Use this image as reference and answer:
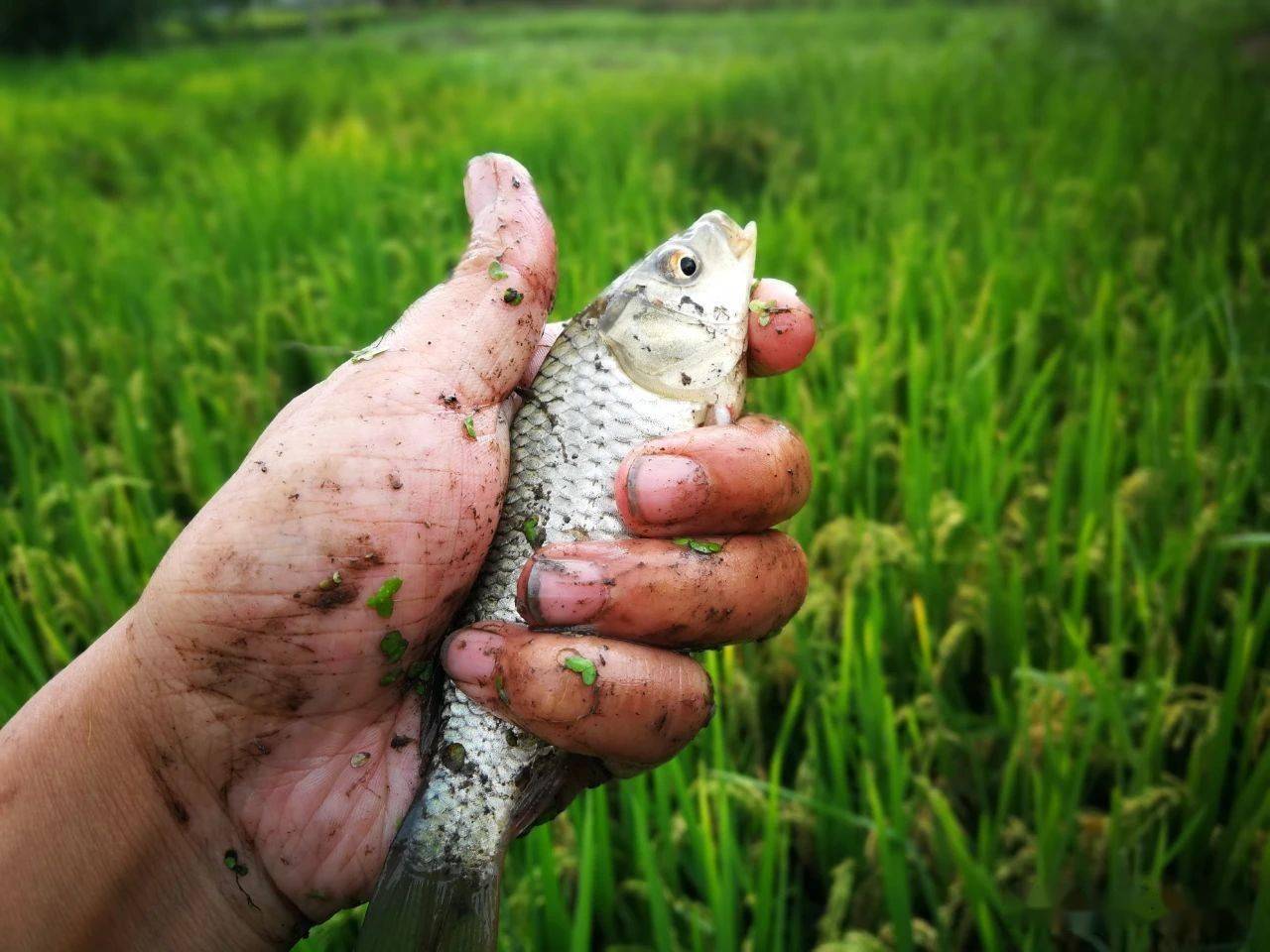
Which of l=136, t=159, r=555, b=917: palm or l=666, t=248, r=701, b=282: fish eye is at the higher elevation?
l=666, t=248, r=701, b=282: fish eye

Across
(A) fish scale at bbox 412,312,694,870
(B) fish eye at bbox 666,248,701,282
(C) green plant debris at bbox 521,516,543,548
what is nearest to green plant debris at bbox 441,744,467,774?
(A) fish scale at bbox 412,312,694,870

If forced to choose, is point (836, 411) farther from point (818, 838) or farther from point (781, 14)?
point (781, 14)

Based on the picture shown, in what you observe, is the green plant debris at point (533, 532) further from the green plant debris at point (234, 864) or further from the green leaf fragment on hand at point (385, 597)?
the green plant debris at point (234, 864)

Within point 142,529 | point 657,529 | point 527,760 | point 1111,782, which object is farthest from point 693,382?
point 142,529

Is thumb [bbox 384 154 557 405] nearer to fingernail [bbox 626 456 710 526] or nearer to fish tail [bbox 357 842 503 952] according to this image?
fingernail [bbox 626 456 710 526]

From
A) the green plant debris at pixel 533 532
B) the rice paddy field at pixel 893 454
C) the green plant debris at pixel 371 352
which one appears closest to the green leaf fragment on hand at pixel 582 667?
the green plant debris at pixel 533 532

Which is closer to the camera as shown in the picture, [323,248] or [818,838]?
[818,838]
